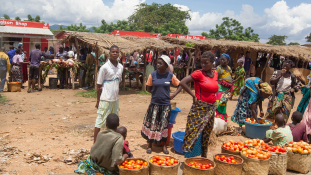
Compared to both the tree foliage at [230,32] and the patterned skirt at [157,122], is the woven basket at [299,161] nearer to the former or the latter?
the patterned skirt at [157,122]

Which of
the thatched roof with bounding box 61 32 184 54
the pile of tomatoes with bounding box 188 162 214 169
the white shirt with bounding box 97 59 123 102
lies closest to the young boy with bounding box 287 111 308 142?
the pile of tomatoes with bounding box 188 162 214 169

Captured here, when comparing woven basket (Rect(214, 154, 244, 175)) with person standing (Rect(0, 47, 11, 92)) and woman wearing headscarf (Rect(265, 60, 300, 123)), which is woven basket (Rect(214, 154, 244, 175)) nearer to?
woman wearing headscarf (Rect(265, 60, 300, 123))

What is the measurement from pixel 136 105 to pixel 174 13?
35.3 meters

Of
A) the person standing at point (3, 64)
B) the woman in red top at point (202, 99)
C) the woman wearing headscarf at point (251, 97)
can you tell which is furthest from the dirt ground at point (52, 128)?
the woman in red top at point (202, 99)

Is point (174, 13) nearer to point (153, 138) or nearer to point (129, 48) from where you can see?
point (129, 48)

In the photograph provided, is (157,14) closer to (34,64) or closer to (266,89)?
(34,64)

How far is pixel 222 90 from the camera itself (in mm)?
5672

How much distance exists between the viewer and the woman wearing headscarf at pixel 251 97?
18.0 feet

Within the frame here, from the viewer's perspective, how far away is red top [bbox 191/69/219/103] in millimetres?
3758

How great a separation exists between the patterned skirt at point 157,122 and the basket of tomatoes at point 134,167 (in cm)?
110

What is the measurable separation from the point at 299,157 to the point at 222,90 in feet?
6.84

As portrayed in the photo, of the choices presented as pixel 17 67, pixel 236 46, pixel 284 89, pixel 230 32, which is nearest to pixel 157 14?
pixel 230 32

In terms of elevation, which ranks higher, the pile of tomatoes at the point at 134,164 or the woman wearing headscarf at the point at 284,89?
the woman wearing headscarf at the point at 284,89

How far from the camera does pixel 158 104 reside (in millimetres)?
Result: 4402
